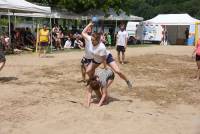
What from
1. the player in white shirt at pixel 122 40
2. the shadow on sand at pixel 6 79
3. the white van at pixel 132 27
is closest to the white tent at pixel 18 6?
the player in white shirt at pixel 122 40

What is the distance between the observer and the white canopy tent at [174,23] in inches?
1415

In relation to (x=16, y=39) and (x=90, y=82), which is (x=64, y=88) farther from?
(x=16, y=39)

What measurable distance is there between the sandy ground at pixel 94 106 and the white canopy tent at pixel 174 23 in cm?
2329

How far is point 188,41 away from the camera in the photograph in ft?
122

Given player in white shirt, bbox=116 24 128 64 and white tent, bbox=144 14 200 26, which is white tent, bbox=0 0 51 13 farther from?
white tent, bbox=144 14 200 26

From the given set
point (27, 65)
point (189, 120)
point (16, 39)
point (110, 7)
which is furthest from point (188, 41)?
point (189, 120)

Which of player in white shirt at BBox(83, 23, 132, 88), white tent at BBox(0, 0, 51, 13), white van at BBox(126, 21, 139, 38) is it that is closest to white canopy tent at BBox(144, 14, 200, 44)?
white van at BBox(126, 21, 139, 38)

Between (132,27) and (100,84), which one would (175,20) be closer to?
(132,27)

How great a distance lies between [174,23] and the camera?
118 ft

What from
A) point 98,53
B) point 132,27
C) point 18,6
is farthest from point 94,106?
point 132,27

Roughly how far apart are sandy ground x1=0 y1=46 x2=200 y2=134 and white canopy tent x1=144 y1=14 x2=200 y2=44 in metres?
23.3

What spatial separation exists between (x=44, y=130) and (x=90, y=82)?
2.01 m

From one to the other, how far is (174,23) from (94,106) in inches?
1136

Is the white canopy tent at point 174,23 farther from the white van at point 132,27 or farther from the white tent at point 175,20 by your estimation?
the white van at point 132,27
